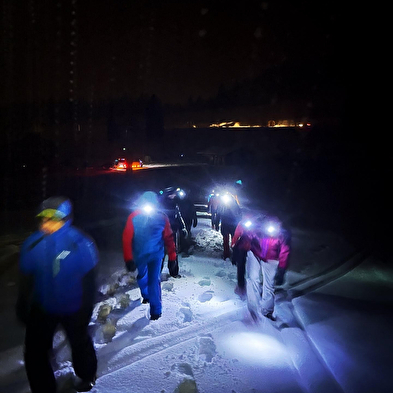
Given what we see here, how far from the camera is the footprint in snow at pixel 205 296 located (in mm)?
5066

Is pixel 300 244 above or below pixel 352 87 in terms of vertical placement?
below

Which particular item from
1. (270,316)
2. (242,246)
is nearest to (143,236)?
(242,246)

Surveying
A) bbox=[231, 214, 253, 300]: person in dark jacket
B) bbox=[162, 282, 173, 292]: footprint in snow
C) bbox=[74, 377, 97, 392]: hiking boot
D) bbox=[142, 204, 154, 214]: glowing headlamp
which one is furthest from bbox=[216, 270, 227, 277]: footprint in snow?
bbox=[74, 377, 97, 392]: hiking boot

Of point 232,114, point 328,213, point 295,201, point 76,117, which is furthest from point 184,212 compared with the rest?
point 76,117

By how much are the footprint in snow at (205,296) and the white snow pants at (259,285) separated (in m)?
0.60

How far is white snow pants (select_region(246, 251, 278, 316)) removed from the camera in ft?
14.6

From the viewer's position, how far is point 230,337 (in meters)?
3.98

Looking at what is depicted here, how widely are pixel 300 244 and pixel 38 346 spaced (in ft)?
25.5

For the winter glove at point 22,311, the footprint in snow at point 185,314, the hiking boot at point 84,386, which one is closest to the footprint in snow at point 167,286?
the footprint in snow at point 185,314

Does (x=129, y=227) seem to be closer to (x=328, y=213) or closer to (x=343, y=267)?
(x=343, y=267)

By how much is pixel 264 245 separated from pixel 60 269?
2603 mm

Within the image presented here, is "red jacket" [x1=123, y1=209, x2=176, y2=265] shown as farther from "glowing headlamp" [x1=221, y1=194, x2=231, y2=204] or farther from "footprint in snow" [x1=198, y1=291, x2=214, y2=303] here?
"glowing headlamp" [x1=221, y1=194, x2=231, y2=204]

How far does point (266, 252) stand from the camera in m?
4.43

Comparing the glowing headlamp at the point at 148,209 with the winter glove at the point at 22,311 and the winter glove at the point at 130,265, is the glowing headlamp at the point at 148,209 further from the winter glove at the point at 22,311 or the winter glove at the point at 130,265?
the winter glove at the point at 22,311
